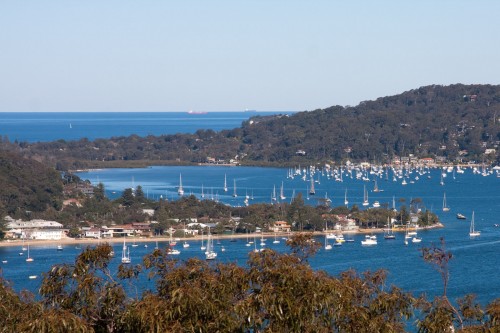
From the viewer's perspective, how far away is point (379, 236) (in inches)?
1165

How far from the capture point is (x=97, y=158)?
61.5 meters

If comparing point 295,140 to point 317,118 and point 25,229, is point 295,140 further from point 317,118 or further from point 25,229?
point 25,229

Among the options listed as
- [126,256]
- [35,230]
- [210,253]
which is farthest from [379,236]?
[35,230]

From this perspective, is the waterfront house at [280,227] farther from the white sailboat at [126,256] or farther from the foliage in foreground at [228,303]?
the foliage in foreground at [228,303]

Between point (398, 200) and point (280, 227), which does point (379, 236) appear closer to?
point (280, 227)

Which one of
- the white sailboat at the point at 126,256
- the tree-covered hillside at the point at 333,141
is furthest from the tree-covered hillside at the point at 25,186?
the tree-covered hillside at the point at 333,141

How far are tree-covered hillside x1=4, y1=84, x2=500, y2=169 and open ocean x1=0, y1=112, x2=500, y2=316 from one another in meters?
4.49

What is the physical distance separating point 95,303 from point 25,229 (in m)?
24.2

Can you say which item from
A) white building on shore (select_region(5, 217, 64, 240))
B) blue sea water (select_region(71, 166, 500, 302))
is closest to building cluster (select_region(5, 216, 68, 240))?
white building on shore (select_region(5, 217, 64, 240))

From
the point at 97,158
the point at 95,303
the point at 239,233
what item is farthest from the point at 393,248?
the point at 97,158

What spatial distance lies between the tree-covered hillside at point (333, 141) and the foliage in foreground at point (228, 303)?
1945 inches

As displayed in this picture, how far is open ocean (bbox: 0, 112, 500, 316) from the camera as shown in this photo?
2120 cm

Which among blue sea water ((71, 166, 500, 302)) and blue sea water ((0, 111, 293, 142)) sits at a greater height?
blue sea water ((71, 166, 500, 302))

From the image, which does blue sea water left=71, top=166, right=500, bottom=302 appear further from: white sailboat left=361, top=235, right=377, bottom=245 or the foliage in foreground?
the foliage in foreground
